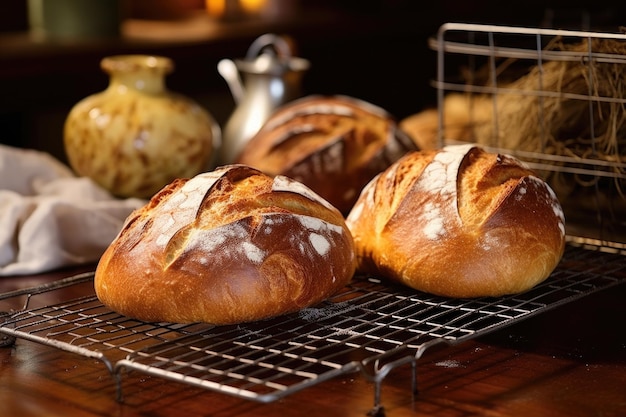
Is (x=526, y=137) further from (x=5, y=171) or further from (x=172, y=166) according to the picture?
(x=5, y=171)

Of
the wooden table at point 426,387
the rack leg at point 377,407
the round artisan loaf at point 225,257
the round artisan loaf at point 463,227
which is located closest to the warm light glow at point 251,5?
the round artisan loaf at point 463,227

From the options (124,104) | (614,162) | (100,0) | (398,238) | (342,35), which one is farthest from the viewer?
(342,35)

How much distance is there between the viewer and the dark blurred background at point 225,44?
9.93ft

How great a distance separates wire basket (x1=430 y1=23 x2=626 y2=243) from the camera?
1.48 m

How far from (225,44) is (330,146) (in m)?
1.79

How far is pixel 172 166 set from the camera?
1.81 meters

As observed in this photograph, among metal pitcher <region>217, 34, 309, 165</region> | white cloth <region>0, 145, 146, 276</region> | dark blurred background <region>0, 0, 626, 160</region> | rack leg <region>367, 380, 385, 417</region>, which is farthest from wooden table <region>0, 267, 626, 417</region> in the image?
dark blurred background <region>0, 0, 626, 160</region>

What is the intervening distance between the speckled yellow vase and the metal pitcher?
14 cm

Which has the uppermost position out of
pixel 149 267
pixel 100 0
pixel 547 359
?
pixel 100 0

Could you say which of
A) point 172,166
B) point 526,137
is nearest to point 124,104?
point 172,166

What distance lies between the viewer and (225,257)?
112 cm

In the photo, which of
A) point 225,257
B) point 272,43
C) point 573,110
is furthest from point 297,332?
point 272,43

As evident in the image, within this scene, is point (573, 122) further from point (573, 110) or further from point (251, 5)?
point (251, 5)

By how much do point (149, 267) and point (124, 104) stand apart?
717mm
